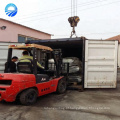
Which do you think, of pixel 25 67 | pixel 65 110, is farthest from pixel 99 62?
pixel 25 67

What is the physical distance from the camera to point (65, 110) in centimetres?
405

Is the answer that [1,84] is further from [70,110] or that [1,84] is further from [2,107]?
[70,110]

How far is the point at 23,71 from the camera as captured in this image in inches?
180

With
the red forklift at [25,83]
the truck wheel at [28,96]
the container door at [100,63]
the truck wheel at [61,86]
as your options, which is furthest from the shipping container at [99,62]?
the truck wheel at [28,96]

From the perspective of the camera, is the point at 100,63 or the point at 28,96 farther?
the point at 100,63

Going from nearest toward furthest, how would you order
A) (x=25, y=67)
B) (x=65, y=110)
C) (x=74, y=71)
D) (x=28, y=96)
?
(x=65, y=110)
(x=28, y=96)
(x=25, y=67)
(x=74, y=71)

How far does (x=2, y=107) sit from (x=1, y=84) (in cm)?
68

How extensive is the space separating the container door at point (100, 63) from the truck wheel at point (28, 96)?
264 cm

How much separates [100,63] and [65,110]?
2966 millimetres

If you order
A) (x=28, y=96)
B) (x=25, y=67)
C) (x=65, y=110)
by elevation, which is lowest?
(x=65, y=110)

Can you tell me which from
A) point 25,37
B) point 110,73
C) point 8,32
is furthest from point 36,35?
point 110,73

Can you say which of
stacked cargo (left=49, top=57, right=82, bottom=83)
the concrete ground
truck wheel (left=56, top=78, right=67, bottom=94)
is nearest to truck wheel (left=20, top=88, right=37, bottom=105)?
the concrete ground

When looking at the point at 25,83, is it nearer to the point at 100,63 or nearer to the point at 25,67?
the point at 25,67

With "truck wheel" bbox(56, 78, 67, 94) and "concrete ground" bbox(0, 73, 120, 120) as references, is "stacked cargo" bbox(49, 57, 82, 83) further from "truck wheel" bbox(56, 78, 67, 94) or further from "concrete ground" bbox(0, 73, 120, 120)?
"concrete ground" bbox(0, 73, 120, 120)
